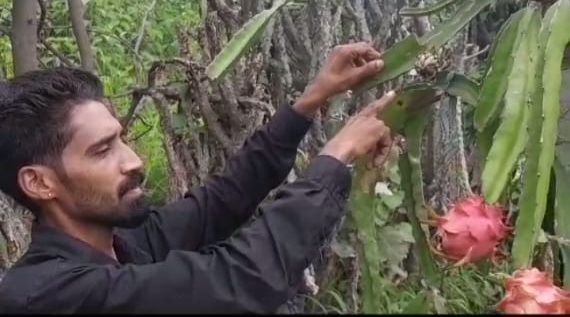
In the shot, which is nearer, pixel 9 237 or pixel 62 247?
pixel 62 247

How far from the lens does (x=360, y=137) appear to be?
193cm

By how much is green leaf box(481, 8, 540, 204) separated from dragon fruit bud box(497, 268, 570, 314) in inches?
10.4

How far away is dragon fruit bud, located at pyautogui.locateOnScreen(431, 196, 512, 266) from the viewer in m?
1.70

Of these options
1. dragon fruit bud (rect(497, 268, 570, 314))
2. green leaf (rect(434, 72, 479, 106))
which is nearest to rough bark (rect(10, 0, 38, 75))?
green leaf (rect(434, 72, 479, 106))

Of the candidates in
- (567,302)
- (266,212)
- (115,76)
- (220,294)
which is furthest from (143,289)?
(115,76)

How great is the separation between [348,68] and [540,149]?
48 cm

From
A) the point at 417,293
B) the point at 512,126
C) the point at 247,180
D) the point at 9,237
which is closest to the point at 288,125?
the point at 247,180

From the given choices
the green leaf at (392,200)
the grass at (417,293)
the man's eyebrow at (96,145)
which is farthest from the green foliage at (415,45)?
the green leaf at (392,200)

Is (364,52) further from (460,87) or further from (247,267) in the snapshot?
(247,267)

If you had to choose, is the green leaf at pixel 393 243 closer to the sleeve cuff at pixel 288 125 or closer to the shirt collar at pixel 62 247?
the sleeve cuff at pixel 288 125

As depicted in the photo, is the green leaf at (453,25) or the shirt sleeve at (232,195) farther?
the shirt sleeve at (232,195)

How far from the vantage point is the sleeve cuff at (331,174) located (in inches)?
73.2

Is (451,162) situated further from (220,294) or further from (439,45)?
(220,294)

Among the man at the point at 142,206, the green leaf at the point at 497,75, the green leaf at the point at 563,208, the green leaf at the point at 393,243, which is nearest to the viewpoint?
the man at the point at 142,206
